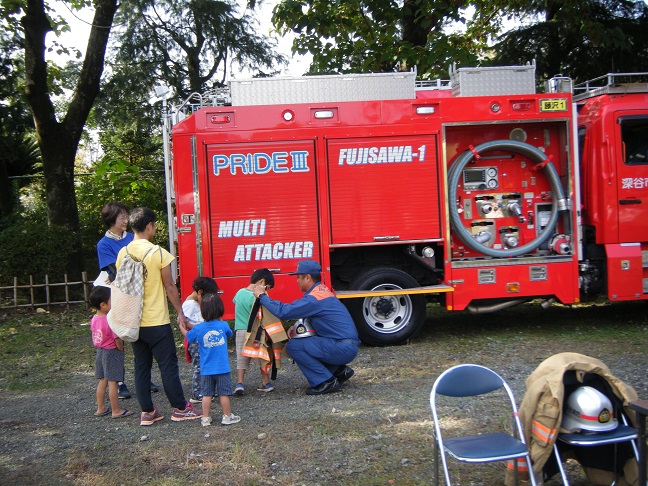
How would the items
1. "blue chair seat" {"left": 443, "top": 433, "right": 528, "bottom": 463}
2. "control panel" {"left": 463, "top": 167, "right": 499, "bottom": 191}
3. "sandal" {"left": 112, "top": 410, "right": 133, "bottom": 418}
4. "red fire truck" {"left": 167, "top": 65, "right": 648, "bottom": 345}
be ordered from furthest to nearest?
"control panel" {"left": 463, "top": 167, "right": 499, "bottom": 191}
"red fire truck" {"left": 167, "top": 65, "right": 648, "bottom": 345}
"sandal" {"left": 112, "top": 410, "right": 133, "bottom": 418}
"blue chair seat" {"left": 443, "top": 433, "right": 528, "bottom": 463}

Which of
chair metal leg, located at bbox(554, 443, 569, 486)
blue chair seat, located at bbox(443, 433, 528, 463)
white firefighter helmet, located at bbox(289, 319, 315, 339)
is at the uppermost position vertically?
white firefighter helmet, located at bbox(289, 319, 315, 339)

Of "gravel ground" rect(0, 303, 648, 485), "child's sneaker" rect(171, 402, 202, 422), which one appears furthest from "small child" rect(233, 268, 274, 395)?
"child's sneaker" rect(171, 402, 202, 422)

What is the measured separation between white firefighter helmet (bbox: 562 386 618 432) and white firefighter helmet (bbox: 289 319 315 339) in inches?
122

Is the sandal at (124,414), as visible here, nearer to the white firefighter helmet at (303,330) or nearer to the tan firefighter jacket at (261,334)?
the tan firefighter jacket at (261,334)

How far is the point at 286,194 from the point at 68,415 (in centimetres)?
358

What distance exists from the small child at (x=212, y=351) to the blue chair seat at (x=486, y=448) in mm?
2311

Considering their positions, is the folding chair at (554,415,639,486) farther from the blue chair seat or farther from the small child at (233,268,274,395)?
the small child at (233,268,274,395)

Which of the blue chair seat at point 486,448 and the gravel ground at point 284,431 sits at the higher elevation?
the blue chair seat at point 486,448

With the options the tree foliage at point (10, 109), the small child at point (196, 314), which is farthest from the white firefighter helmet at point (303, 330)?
the tree foliage at point (10, 109)

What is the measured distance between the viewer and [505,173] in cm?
900

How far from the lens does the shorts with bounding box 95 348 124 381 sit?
6.08m

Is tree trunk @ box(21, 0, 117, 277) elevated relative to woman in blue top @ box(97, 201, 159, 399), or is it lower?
elevated

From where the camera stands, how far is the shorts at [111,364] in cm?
608

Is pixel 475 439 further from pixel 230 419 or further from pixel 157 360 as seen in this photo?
pixel 157 360
